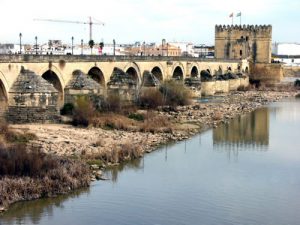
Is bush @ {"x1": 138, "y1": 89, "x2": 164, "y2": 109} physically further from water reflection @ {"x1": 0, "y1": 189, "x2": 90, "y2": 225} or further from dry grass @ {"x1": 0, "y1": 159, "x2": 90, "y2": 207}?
water reflection @ {"x1": 0, "y1": 189, "x2": 90, "y2": 225}

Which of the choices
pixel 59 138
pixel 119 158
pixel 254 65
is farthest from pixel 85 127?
pixel 254 65

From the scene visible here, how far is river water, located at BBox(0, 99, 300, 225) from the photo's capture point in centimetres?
1151

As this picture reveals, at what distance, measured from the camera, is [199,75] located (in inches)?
1599

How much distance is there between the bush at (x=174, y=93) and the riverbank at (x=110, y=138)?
0.97 m

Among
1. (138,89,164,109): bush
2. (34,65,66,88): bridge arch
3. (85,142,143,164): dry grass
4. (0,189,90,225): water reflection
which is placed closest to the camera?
(0,189,90,225): water reflection

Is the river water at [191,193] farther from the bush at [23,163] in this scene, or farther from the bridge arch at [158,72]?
the bridge arch at [158,72]

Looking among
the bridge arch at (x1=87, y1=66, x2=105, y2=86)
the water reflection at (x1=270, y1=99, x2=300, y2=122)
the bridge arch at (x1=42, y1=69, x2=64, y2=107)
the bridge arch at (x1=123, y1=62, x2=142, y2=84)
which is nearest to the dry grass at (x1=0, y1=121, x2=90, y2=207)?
the bridge arch at (x1=42, y1=69, x2=64, y2=107)

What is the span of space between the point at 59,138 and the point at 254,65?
34.6 meters

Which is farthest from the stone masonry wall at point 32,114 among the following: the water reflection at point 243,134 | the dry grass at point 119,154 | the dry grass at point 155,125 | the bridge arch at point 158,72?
the bridge arch at point 158,72

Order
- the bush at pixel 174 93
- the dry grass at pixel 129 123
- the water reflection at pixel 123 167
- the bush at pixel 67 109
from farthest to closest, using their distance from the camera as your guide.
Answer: the bush at pixel 174 93, the bush at pixel 67 109, the dry grass at pixel 129 123, the water reflection at pixel 123 167

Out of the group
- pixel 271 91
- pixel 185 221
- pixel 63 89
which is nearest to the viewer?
pixel 185 221

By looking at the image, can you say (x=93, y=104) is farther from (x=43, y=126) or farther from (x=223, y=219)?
(x=223, y=219)

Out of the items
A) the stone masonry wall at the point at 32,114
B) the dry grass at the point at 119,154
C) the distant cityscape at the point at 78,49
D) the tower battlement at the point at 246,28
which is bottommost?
the dry grass at the point at 119,154

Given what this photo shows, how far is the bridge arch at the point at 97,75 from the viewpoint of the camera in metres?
25.6
